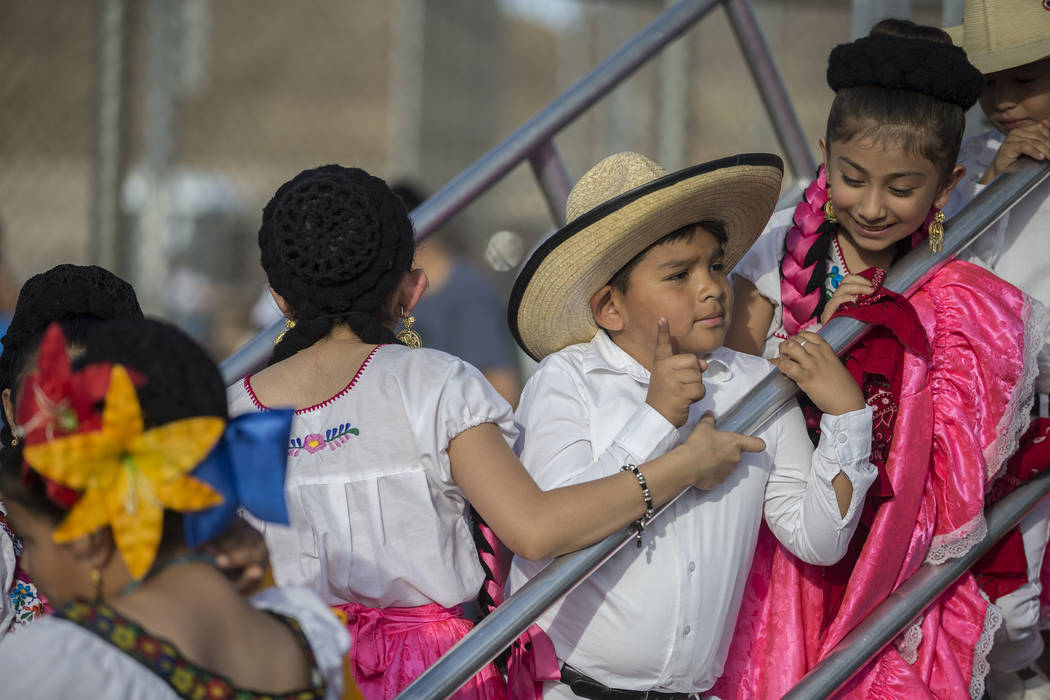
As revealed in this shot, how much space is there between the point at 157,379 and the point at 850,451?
46.8 inches

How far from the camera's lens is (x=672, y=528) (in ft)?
6.70

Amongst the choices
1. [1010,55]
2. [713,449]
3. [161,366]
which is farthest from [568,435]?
[1010,55]

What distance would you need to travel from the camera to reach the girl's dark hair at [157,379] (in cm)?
137

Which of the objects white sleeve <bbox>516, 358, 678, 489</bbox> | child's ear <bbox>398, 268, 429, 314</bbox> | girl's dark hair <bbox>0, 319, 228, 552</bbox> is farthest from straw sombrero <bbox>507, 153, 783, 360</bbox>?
girl's dark hair <bbox>0, 319, 228, 552</bbox>

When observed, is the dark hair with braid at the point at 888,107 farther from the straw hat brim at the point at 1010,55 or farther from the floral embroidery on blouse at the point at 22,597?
the floral embroidery on blouse at the point at 22,597

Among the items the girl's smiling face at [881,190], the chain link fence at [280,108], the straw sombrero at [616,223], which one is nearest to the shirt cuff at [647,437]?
the straw sombrero at [616,223]

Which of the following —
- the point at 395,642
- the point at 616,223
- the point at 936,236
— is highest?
the point at 616,223

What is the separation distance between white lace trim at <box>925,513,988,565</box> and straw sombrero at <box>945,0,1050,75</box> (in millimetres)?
1065

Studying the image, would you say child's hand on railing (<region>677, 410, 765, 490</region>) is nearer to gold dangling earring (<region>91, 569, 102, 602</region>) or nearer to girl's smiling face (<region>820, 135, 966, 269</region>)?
girl's smiling face (<region>820, 135, 966, 269</region>)

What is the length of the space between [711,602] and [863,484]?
0.34 metres

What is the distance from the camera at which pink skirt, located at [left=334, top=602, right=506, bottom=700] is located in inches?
77.7

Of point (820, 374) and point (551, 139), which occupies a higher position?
point (551, 139)

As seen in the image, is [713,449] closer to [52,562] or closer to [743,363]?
[743,363]

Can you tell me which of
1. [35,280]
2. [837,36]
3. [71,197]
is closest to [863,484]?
[35,280]
